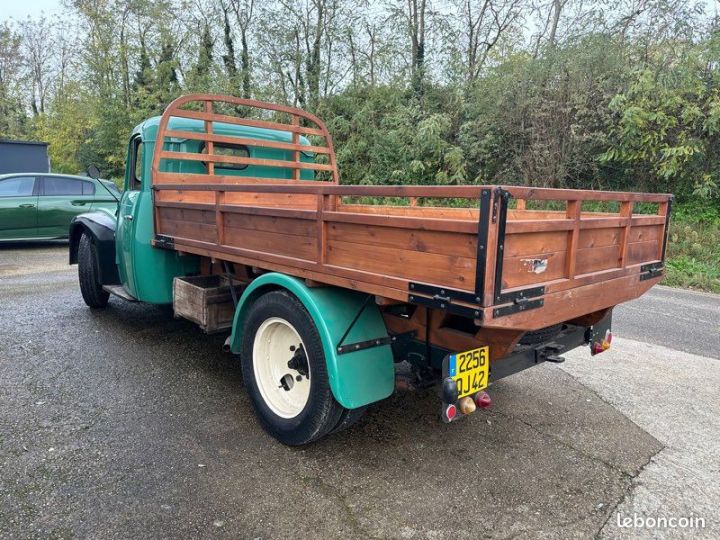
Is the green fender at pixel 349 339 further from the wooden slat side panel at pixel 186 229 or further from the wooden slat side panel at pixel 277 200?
the wooden slat side panel at pixel 277 200

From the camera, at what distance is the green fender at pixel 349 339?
8.38 feet

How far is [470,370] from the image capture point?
2.41 m

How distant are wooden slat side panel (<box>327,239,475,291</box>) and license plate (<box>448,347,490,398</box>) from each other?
0.44 metres

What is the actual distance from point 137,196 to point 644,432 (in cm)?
431

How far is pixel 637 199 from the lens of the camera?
9.18 feet

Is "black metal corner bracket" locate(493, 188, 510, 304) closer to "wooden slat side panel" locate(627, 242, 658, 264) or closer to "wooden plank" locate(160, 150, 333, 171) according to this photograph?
"wooden slat side panel" locate(627, 242, 658, 264)

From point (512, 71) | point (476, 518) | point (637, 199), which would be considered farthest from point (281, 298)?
point (512, 71)

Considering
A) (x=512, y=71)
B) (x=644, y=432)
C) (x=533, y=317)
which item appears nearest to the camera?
(x=533, y=317)

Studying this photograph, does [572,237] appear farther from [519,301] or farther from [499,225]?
[499,225]

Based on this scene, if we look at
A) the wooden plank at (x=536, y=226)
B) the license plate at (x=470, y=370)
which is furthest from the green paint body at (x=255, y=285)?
the wooden plank at (x=536, y=226)

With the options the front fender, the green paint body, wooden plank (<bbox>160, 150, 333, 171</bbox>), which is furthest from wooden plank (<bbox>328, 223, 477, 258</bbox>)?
the front fender

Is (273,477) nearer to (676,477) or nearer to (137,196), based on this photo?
(676,477)

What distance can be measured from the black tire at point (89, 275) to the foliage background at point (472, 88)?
26.4ft

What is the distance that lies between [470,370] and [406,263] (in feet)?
2.02
